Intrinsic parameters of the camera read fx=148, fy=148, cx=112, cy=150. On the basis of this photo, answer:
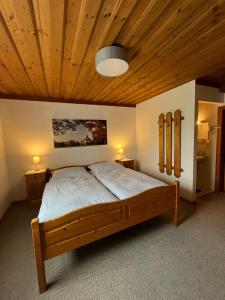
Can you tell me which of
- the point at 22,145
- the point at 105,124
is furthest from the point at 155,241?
the point at 22,145

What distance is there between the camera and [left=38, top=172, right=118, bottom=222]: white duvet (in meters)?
1.67

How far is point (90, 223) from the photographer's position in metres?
1.61

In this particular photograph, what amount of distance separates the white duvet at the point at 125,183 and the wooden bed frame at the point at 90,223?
0.51 ft

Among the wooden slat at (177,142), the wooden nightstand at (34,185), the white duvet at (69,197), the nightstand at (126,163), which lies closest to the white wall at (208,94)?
the wooden slat at (177,142)

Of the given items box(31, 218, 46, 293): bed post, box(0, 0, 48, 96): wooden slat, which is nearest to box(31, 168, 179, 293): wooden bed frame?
box(31, 218, 46, 293): bed post

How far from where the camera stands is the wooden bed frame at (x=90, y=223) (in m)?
1.38

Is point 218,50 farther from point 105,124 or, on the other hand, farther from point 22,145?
point 22,145

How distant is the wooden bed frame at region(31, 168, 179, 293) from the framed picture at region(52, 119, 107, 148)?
2.32 metres

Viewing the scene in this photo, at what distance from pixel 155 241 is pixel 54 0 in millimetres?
2654

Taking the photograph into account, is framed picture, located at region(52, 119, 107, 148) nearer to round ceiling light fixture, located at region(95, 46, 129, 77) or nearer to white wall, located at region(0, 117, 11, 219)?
white wall, located at region(0, 117, 11, 219)

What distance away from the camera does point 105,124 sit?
4051mm

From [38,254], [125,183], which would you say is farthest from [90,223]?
[125,183]

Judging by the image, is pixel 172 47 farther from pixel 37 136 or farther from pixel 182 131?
pixel 37 136

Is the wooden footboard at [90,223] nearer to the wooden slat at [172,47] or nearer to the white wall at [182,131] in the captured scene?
the white wall at [182,131]
